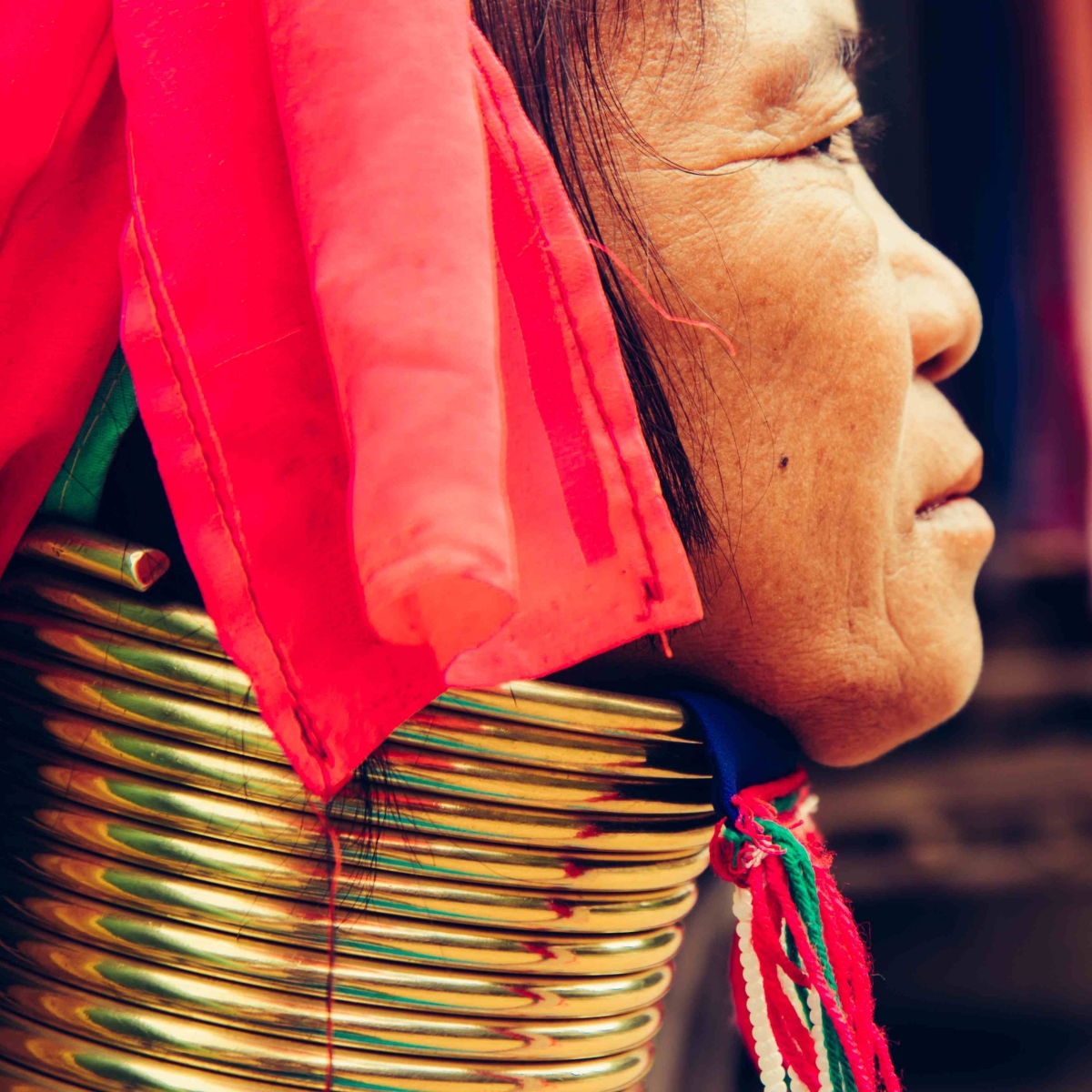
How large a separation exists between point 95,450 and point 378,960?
30cm

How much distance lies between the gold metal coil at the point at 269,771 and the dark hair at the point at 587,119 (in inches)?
6.6

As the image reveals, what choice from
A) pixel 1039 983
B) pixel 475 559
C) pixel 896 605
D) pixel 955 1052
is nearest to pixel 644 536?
pixel 475 559

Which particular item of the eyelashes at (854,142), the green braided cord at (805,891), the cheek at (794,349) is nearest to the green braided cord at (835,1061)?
the green braided cord at (805,891)

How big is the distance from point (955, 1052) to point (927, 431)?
161cm

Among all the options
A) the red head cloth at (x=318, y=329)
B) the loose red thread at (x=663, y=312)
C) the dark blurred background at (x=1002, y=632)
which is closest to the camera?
the red head cloth at (x=318, y=329)

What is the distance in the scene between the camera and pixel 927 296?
2.40 ft

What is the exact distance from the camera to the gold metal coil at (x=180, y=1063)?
23.5 inches

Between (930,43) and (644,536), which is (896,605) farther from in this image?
(930,43)

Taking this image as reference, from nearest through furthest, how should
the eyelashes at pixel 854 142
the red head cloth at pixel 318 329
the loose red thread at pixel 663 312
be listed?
the red head cloth at pixel 318 329 → the loose red thread at pixel 663 312 → the eyelashes at pixel 854 142

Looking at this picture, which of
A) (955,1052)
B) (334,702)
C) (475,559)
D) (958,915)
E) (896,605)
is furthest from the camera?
(958,915)

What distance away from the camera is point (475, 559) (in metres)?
0.37

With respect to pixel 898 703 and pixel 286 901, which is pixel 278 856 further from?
pixel 898 703

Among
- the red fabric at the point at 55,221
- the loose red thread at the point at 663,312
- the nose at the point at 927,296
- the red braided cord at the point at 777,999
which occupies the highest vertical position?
the red fabric at the point at 55,221

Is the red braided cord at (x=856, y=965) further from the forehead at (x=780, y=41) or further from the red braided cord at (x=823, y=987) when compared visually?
the forehead at (x=780, y=41)
